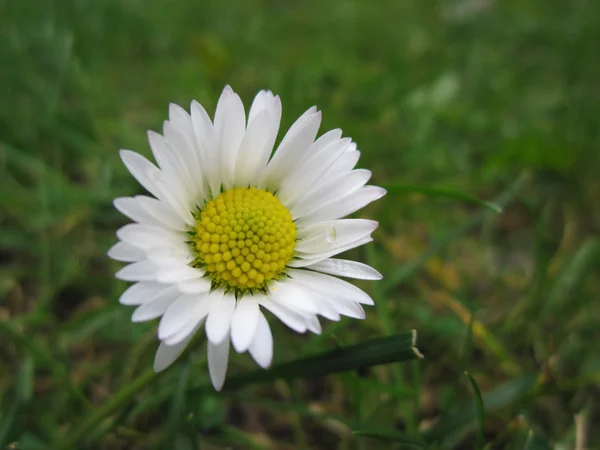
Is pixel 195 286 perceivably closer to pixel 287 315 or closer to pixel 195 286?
pixel 195 286

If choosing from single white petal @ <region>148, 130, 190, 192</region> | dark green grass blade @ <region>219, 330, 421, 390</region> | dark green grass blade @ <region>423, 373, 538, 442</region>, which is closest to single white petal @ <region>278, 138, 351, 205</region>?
single white petal @ <region>148, 130, 190, 192</region>

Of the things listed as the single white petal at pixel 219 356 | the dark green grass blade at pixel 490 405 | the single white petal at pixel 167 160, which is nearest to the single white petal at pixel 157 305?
the single white petal at pixel 219 356

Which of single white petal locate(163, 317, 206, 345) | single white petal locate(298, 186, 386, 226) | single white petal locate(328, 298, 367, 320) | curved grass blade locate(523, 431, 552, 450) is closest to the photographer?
single white petal locate(163, 317, 206, 345)

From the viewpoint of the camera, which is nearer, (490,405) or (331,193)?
(331,193)

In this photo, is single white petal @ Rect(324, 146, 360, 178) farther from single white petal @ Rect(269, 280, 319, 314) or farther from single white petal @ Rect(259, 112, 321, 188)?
single white petal @ Rect(269, 280, 319, 314)

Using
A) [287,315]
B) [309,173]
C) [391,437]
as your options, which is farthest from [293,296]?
[391,437]

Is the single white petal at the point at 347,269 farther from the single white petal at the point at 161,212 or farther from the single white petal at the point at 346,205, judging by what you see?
the single white petal at the point at 161,212
